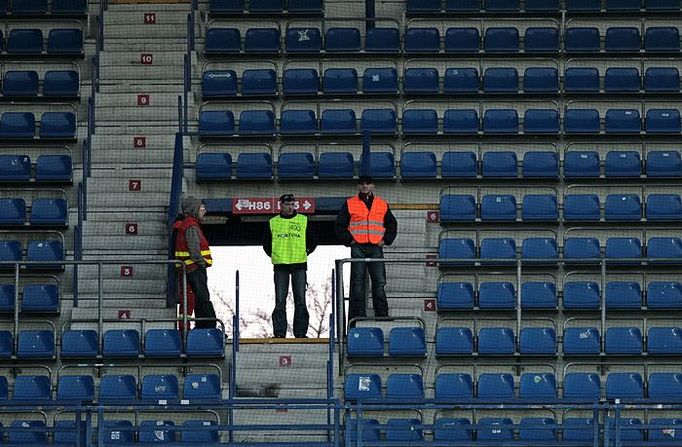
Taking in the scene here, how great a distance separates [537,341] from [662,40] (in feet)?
19.2

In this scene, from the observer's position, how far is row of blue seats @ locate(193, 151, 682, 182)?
24734 millimetres

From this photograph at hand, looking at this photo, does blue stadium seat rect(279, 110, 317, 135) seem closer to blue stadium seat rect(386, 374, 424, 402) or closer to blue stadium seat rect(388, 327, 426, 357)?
blue stadium seat rect(388, 327, 426, 357)

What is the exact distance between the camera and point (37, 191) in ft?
81.9

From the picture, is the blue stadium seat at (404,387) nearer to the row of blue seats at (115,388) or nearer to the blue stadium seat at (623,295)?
the row of blue seats at (115,388)

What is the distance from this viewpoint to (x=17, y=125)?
25.6 metres

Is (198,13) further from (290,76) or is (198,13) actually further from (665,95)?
(665,95)

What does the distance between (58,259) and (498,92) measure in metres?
6.04

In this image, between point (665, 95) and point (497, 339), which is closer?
point (497, 339)

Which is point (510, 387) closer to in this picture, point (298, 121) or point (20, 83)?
point (298, 121)

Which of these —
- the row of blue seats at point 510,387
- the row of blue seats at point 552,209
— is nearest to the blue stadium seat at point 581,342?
the row of blue seats at point 510,387

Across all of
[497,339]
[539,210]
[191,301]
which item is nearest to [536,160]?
[539,210]

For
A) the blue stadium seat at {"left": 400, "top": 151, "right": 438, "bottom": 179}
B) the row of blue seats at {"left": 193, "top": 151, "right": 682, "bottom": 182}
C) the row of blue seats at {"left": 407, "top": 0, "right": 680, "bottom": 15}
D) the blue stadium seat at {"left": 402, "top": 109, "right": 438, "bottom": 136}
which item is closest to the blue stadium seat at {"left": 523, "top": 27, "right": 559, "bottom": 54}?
the row of blue seats at {"left": 407, "top": 0, "right": 680, "bottom": 15}

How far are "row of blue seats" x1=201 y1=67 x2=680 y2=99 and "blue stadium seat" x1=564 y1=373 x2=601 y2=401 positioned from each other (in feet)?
16.2

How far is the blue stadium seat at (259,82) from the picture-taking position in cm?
2589
